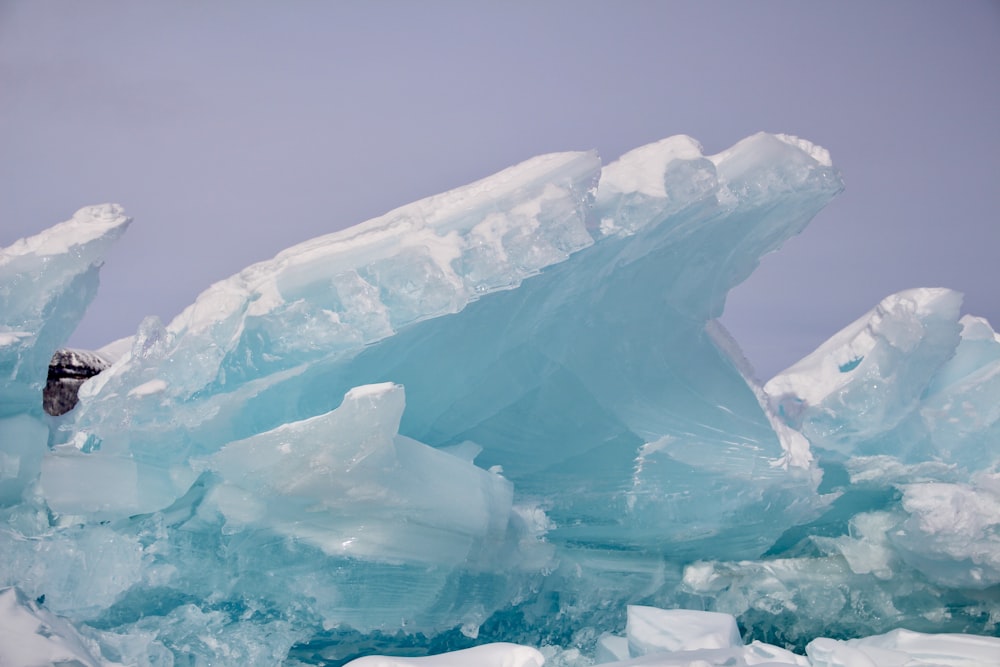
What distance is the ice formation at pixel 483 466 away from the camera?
2.92 m

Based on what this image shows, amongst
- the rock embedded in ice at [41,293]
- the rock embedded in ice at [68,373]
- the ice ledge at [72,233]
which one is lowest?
the rock embedded in ice at [68,373]

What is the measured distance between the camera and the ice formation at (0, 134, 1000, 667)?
2920mm

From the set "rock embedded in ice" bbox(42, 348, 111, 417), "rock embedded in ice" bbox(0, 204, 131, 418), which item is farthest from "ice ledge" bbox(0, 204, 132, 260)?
"rock embedded in ice" bbox(42, 348, 111, 417)

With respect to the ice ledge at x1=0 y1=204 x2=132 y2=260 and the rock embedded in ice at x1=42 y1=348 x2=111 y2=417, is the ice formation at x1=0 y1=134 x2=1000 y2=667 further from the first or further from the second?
the rock embedded in ice at x1=42 y1=348 x2=111 y2=417

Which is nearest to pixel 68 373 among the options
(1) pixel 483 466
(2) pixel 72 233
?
(2) pixel 72 233

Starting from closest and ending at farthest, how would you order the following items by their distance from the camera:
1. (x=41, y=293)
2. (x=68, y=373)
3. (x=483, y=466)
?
(x=41, y=293) < (x=483, y=466) < (x=68, y=373)

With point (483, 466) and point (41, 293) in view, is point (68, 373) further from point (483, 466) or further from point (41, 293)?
point (483, 466)

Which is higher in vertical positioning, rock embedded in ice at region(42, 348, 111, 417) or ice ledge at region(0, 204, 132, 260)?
ice ledge at region(0, 204, 132, 260)

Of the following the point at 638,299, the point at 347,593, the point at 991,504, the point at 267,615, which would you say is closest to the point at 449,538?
the point at 347,593

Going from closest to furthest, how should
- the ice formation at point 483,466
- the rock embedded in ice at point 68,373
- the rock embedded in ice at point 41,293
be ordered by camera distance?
1. the ice formation at point 483,466
2. the rock embedded in ice at point 41,293
3. the rock embedded in ice at point 68,373

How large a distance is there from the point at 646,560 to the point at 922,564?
1150 millimetres

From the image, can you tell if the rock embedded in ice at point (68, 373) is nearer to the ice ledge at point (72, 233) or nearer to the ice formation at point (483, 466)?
the ice ledge at point (72, 233)

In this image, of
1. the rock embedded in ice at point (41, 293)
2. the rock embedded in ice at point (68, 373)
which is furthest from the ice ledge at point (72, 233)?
the rock embedded in ice at point (68, 373)

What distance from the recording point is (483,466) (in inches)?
143
